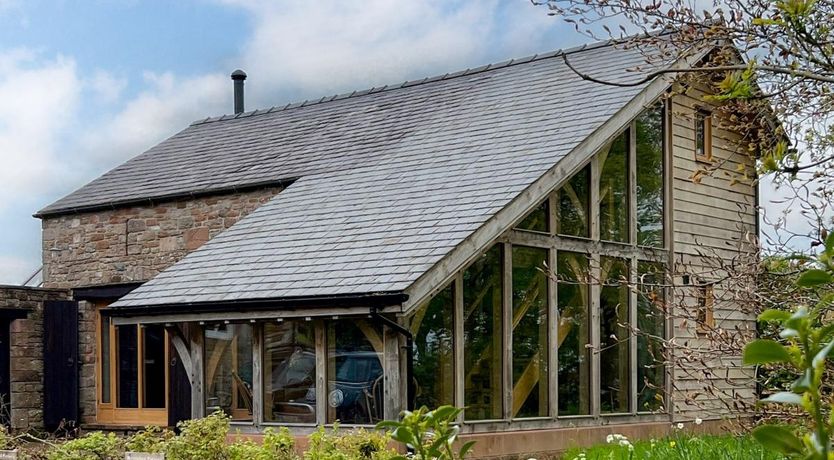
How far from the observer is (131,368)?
664 inches

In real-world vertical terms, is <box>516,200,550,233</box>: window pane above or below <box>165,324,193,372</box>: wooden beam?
above

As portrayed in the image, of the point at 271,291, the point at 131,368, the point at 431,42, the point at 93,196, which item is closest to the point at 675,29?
the point at 271,291

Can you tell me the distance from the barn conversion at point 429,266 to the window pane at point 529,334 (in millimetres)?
26

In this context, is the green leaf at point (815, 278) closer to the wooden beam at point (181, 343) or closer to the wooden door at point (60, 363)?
the wooden beam at point (181, 343)

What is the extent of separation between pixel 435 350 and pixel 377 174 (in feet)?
12.3

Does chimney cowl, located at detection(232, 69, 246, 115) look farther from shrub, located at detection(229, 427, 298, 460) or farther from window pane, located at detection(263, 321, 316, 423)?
shrub, located at detection(229, 427, 298, 460)

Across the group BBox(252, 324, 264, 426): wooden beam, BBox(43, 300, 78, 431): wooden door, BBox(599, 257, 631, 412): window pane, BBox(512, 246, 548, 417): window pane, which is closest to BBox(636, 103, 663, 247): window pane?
BBox(599, 257, 631, 412): window pane

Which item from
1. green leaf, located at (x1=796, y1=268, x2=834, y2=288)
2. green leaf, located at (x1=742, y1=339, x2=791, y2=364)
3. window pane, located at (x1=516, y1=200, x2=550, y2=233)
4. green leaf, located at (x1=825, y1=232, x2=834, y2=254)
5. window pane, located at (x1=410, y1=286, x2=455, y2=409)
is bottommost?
window pane, located at (x1=410, y1=286, x2=455, y2=409)

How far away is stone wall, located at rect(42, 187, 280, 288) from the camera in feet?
52.7

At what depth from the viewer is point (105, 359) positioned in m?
17.1

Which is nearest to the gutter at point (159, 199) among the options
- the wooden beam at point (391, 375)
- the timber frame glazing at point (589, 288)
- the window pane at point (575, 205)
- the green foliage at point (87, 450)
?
the window pane at point (575, 205)

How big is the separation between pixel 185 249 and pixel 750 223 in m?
8.36

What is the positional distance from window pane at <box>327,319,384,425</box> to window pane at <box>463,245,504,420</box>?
1040 millimetres

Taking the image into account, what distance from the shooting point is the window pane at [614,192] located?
13070 millimetres
